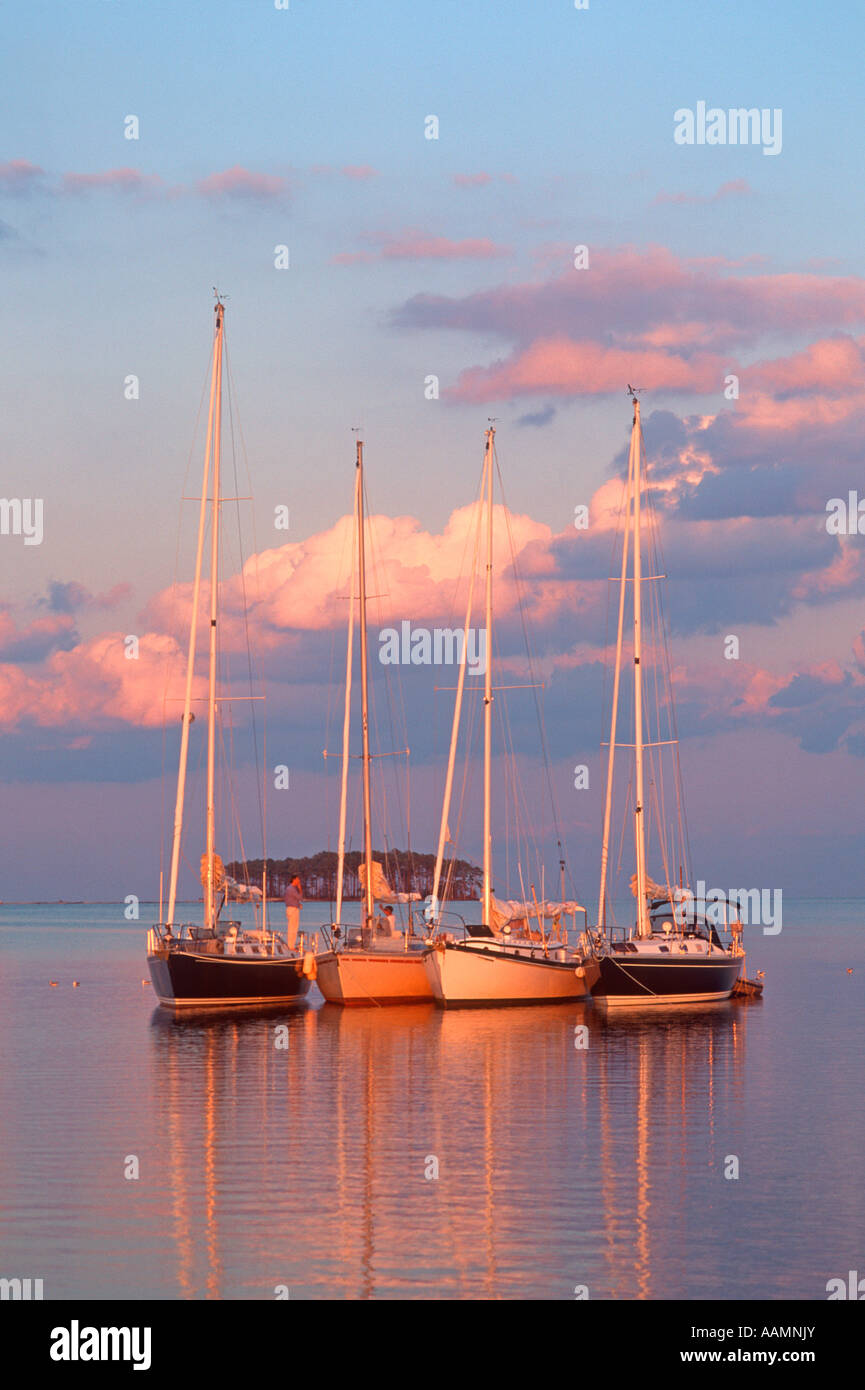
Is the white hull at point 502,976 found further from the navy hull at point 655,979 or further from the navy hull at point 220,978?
the navy hull at point 220,978

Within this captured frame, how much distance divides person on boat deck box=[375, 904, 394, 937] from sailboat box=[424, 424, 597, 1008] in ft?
4.86

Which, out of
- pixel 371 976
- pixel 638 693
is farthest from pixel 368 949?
pixel 638 693

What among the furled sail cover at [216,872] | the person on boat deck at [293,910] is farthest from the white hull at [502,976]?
the furled sail cover at [216,872]

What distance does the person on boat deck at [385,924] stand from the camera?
6275cm

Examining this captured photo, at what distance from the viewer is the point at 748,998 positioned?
7356cm

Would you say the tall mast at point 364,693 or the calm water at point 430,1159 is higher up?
the tall mast at point 364,693

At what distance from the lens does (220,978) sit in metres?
57.3

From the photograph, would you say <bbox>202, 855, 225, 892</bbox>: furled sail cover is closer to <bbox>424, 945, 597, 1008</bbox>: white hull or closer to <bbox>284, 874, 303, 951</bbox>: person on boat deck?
<bbox>284, 874, 303, 951</bbox>: person on boat deck

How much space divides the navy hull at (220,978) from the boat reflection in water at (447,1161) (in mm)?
3450

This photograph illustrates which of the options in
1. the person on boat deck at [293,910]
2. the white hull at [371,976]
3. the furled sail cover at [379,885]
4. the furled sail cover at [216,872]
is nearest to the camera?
the furled sail cover at [216,872]

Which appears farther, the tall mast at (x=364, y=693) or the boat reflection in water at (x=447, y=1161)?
the tall mast at (x=364, y=693)
